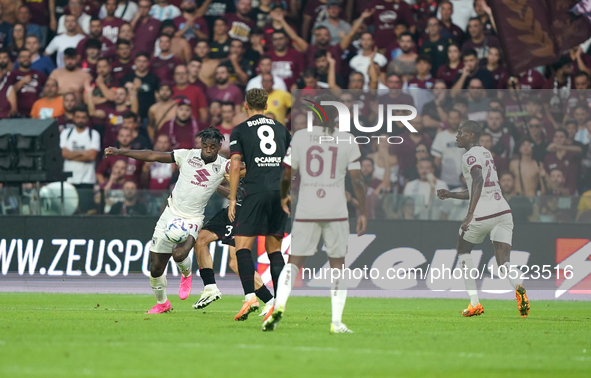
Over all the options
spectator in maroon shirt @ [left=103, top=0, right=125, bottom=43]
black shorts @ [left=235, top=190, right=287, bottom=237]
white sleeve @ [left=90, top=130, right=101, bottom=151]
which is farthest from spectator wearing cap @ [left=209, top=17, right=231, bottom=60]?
black shorts @ [left=235, top=190, right=287, bottom=237]

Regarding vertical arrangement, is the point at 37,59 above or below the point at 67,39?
below

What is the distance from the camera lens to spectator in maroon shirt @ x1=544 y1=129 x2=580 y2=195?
16.7m

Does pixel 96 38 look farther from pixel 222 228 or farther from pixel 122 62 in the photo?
pixel 222 228

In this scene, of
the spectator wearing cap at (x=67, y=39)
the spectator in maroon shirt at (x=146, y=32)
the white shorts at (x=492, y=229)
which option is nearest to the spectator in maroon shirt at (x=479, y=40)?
the spectator in maroon shirt at (x=146, y=32)

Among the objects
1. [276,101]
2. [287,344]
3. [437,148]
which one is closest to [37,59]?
[276,101]

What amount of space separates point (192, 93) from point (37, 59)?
4.21m

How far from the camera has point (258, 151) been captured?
10281mm

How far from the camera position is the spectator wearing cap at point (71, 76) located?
66.1 feet

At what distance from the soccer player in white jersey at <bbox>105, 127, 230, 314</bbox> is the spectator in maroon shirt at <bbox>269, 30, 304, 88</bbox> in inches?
326

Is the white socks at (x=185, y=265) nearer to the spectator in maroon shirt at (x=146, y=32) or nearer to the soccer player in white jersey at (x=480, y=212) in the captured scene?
the soccer player in white jersey at (x=480, y=212)

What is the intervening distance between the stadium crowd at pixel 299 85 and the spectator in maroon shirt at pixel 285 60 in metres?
0.03

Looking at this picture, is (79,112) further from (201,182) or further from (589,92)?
(589,92)

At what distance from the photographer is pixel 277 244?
1038cm

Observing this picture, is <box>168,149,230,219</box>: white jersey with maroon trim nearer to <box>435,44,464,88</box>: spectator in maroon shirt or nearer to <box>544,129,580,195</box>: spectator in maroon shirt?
<box>544,129,580,195</box>: spectator in maroon shirt
